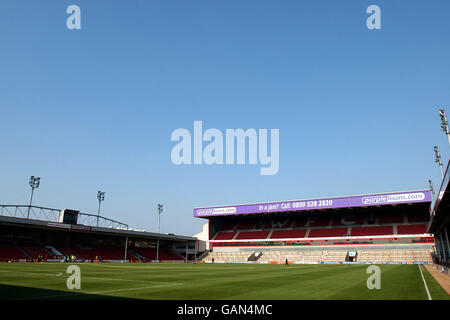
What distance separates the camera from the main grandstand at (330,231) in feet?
202

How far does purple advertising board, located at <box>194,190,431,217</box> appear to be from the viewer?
62169 mm

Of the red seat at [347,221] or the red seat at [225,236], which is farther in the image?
the red seat at [225,236]

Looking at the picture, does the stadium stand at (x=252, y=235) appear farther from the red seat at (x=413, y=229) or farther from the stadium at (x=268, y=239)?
the red seat at (x=413, y=229)

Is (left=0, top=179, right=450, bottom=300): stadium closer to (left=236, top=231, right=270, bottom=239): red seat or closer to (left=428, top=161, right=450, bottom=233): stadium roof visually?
(left=236, top=231, right=270, bottom=239): red seat

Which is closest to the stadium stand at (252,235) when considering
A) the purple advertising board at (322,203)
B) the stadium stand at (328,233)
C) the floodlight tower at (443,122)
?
the purple advertising board at (322,203)

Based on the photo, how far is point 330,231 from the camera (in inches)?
2879

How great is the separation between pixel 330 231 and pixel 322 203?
738 cm

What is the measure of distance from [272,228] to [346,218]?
61.8ft

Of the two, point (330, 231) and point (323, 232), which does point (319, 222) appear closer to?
point (323, 232)

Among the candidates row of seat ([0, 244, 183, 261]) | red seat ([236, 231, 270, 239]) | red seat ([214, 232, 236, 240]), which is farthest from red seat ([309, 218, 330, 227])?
row of seat ([0, 244, 183, 261])

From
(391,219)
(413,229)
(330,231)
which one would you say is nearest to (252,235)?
(330,231)

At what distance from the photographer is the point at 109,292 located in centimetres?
1351

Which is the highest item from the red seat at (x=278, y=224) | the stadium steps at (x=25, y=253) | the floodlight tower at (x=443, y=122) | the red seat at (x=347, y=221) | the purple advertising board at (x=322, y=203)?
the floodlight tower at (x=443, y=122)
